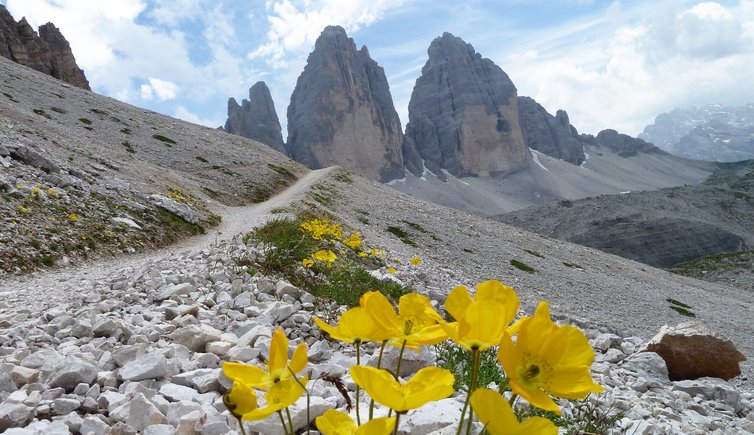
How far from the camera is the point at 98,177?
25719mm

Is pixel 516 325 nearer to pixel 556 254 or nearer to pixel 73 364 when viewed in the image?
pixel 73 364

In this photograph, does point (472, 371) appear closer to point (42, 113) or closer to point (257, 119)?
point (42, 113)

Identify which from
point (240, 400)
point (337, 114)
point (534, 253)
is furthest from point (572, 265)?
point (337, 114)

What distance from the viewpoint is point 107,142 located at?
47.8 m

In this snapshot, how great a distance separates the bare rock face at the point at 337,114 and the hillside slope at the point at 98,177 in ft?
389

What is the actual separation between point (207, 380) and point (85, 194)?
20236 millimetres

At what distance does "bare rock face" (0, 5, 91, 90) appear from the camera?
91688mm

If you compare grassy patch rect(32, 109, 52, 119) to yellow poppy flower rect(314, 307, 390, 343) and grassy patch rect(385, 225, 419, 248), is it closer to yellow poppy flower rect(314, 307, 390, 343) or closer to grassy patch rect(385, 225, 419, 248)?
grassy patch rect(385, 225, 419, 248)

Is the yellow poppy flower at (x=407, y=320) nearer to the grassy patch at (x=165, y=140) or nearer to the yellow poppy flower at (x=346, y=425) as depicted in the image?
the yellow poppy flower at (x=346, y=425)

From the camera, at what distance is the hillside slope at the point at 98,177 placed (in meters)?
16.3

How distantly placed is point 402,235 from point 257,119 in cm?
16585

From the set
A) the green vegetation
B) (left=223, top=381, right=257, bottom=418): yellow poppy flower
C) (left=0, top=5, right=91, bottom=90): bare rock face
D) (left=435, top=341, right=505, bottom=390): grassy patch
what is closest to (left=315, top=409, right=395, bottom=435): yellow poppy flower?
(left=223, top=381, right=257, bottom=418): yellow poppy flower

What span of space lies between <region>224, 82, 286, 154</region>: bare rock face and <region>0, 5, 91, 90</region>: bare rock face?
81037 millimetres

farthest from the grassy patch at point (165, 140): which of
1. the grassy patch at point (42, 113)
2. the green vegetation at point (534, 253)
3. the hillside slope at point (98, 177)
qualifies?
the green vegetation at point (534, 253)
